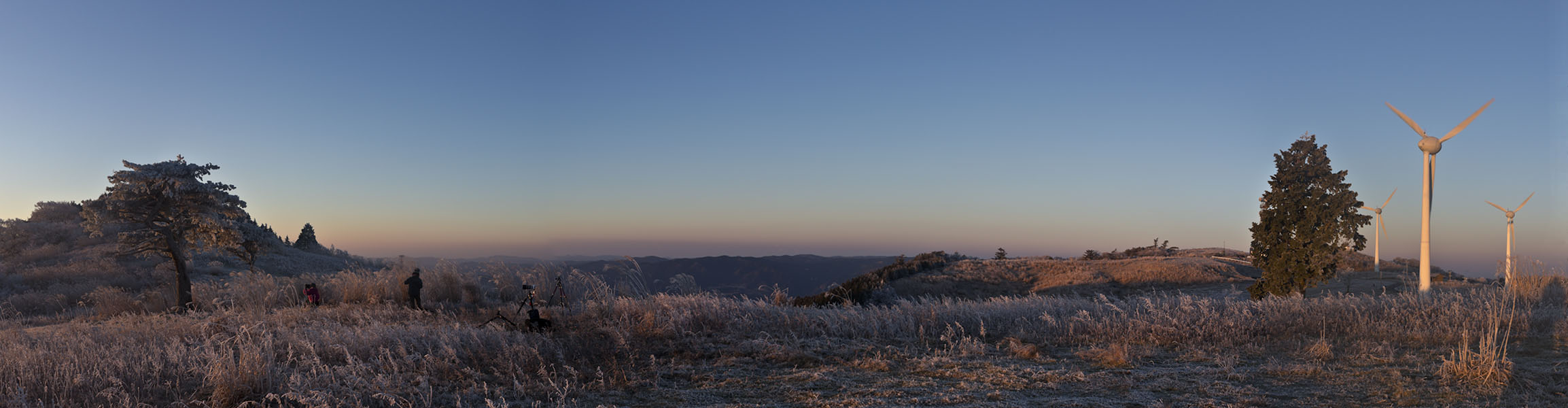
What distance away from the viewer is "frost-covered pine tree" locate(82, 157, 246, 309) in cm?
1381

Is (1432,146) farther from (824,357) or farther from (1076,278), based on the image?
(824,357)

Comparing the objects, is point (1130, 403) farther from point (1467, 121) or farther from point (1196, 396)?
point (1467, 121)

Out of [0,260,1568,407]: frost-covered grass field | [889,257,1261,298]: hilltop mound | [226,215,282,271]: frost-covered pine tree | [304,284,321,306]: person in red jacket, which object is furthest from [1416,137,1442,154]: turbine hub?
[226,215,282,271]: frost-covered pine tree

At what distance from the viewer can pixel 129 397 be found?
5184 mm

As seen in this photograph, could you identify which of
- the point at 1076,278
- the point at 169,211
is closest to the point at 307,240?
the point at 169,211

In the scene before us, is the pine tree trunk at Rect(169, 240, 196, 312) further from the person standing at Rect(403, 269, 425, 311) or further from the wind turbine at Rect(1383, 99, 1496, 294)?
the wind turbine at Rect(1383, 99, 1496, 294)

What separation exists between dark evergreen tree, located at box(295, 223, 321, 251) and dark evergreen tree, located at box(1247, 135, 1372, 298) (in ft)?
135

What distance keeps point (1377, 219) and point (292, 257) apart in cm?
4622

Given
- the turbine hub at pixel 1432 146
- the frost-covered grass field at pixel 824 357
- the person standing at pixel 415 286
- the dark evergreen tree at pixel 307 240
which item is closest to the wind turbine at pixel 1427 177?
the turbine hub at pixel 1432 146

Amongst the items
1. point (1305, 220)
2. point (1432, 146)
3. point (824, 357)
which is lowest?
point (824, 357)

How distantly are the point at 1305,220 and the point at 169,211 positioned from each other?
26.8 meters

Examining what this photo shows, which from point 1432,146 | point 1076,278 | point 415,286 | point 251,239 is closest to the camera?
point 415,286

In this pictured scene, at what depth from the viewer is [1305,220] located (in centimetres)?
1878

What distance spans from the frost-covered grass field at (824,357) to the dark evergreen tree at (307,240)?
94.2ft
